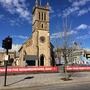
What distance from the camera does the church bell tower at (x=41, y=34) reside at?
60406 mm

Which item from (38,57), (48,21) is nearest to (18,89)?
(38,57)

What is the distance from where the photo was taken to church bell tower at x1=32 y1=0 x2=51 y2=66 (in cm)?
6041

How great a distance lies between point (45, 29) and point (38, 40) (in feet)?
14.8

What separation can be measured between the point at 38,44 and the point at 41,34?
3.55 meters

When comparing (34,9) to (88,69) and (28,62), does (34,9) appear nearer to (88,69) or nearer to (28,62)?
(28,62)

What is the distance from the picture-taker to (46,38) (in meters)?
62.1

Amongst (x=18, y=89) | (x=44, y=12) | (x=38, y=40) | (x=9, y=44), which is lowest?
(x=18, y=89)

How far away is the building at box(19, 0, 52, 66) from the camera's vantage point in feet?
196

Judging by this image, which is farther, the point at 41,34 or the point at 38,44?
the point at 41,34

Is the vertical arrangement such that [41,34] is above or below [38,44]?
above

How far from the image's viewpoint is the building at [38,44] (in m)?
59.8

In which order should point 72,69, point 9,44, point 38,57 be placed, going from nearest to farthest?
1. point 9,44
2. point 72,69
3. point 38,57

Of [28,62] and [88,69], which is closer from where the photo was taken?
[88,69]

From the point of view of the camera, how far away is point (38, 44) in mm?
61156
